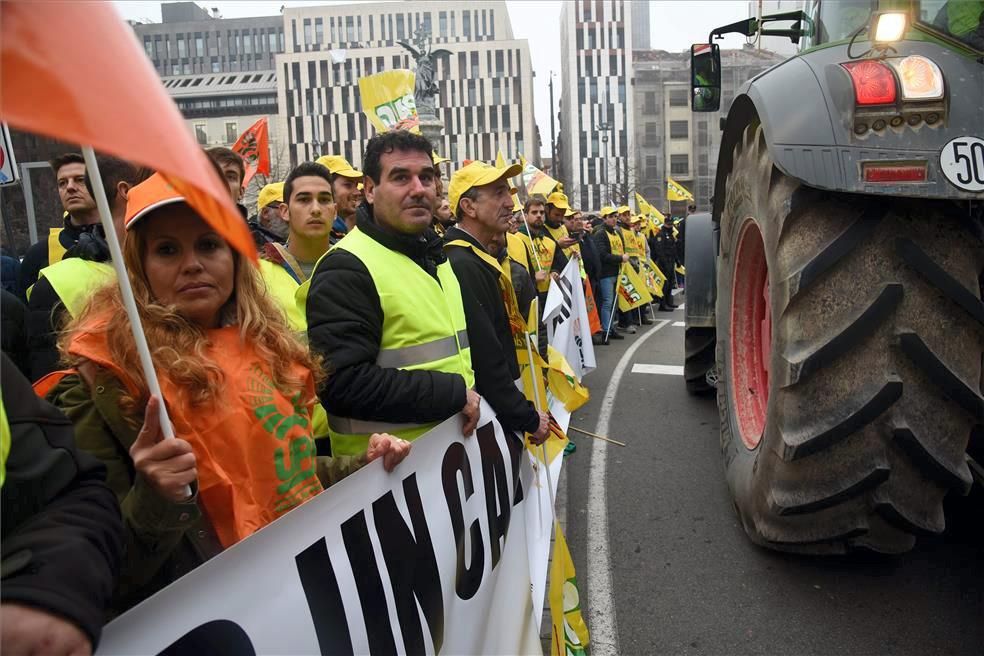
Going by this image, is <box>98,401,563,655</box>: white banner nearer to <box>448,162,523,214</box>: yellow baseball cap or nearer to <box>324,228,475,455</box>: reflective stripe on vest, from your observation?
<box>324,228,475,455</box>: reflective stripe on vest

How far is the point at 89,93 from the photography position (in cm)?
72

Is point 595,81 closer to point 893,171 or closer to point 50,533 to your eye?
point 893,171

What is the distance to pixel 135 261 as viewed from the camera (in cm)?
178

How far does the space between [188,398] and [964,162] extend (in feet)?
8.36

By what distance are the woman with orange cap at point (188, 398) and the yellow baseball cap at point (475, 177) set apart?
2.23 metres

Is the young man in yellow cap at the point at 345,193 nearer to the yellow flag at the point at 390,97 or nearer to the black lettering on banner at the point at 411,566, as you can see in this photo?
the yellow flag at the point at 390,97

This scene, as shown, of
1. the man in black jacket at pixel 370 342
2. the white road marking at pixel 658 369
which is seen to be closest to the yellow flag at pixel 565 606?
the man in black jacket at pixel 370 342

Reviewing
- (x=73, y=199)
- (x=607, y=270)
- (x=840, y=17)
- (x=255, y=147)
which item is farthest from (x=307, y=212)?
(x=607, y=270)

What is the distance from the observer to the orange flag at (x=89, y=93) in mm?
703

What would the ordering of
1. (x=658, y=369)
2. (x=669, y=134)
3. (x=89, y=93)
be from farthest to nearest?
(x=669, y=134), (x=658, y=369), (x=89, y=93)

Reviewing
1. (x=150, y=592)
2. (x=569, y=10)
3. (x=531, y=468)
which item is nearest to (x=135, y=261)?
(x=150, y=592)

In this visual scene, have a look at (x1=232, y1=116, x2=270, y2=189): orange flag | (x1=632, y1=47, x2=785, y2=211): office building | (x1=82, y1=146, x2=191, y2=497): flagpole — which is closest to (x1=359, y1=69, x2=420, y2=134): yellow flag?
(x1=232, y1=116, x2=270, y2=189): orange flag

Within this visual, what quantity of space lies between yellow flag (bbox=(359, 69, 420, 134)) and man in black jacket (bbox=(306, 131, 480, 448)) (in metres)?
5.27

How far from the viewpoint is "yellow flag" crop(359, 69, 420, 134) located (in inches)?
304
